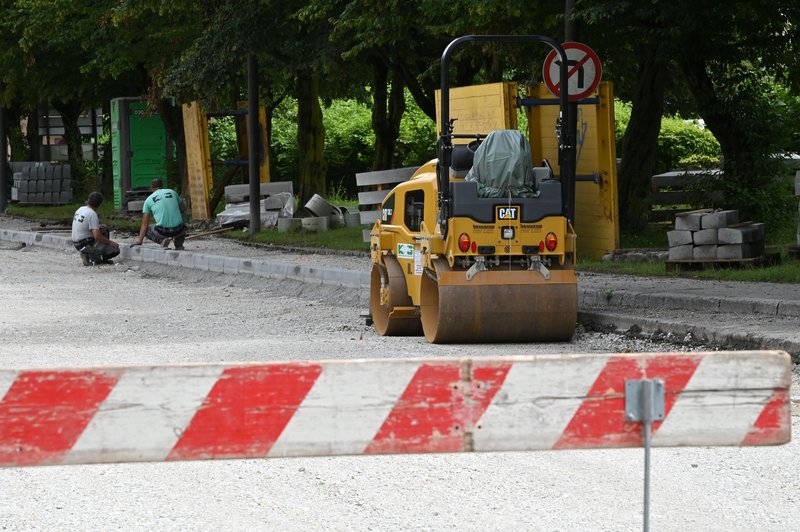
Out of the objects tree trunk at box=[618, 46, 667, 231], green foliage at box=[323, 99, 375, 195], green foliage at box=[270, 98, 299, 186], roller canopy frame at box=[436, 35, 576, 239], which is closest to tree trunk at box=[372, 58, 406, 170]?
tree trunk at box=[618, 46, 667, 231]

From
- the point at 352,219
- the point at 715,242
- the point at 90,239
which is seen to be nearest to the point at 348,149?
the point at 352,219

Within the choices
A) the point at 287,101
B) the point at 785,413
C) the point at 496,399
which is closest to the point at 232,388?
the point at 496,399

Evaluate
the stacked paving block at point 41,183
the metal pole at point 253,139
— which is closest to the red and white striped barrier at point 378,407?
the metal pole at point 253,139

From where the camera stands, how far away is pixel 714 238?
51.7 ft

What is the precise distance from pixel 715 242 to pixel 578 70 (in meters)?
2.60

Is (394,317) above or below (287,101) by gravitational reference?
below

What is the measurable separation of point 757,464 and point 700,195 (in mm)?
14317

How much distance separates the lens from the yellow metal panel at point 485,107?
1803 cm

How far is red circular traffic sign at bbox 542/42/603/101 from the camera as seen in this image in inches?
594

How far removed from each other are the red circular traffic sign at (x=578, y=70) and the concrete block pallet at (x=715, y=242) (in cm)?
186

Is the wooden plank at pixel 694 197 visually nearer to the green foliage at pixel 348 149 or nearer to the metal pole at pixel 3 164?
the green foliage at pixel 348 149

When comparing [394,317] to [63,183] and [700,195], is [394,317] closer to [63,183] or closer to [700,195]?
[700,195]

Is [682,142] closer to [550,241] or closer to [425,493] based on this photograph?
[550,241]

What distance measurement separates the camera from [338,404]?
416cm
